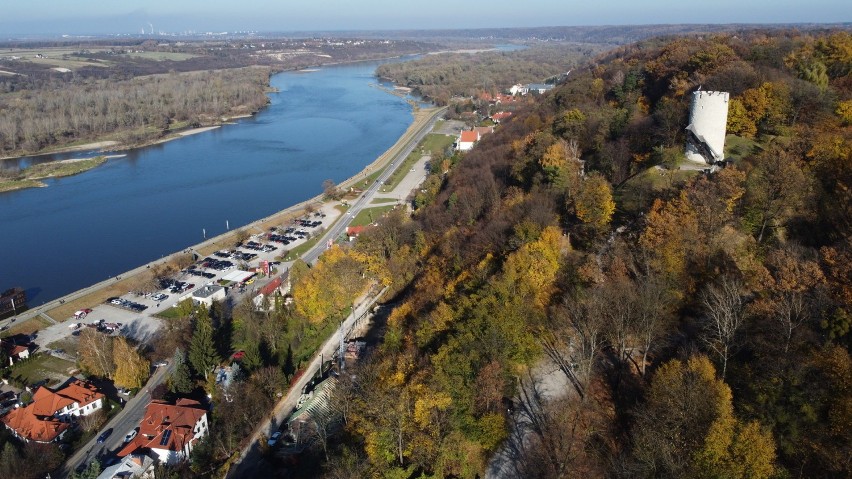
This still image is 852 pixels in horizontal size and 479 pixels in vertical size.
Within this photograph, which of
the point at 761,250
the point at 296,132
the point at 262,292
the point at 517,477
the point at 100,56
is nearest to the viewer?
the point at 517,477

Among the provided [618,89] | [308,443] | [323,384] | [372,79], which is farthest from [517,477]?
[372,79]

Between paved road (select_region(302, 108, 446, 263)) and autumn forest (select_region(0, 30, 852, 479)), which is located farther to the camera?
paved road (select_region(302, 108, 446, 263))

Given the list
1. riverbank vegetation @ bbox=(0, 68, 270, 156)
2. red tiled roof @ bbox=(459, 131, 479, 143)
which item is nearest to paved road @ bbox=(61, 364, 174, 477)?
red tiled roof @ bbox=(459, 131, 479, 143)

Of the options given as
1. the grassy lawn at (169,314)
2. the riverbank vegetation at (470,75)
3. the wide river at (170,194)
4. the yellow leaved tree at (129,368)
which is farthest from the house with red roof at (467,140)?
the riverbank vegetation at (470,75)

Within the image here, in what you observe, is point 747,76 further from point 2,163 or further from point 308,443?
point 2,163

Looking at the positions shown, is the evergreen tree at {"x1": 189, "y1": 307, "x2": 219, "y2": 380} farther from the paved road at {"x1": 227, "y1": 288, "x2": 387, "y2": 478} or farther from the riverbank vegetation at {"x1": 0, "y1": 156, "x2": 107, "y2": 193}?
the riverbank vegetation at {"x1": 0, "y1": 156, "x2": 107, "y2": 193}

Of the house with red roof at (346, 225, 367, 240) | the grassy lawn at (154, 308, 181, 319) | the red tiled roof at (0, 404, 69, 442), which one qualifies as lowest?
the grassy lawn at (154, 308, 181, 319)

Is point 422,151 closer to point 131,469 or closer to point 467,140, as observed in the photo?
point 467,140
